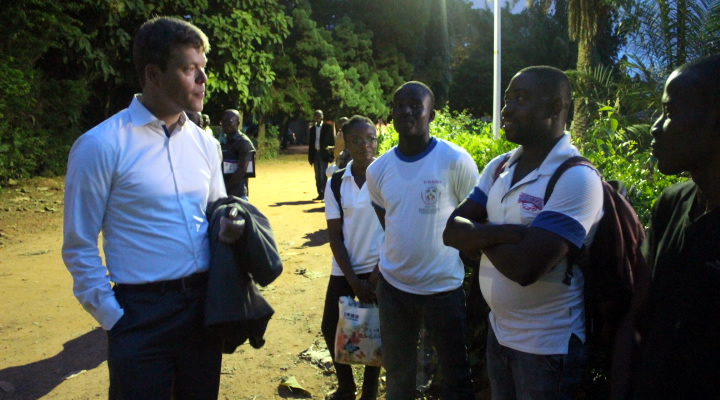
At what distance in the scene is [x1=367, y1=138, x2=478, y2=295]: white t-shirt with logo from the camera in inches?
130

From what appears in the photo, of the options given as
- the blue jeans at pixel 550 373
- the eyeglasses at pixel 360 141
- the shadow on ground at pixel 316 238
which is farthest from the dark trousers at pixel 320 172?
the blue jeans at pixel 550 373

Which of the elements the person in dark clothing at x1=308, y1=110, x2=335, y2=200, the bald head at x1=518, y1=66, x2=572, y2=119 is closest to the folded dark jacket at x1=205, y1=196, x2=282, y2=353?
the bald head at x1=518, y1=66, x2=572, y2=119

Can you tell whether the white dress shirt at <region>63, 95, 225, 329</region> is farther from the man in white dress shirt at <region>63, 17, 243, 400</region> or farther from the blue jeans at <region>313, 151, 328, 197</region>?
the blue jeans at <region>313, 151, 328, 197</region>

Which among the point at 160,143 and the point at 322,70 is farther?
the point at 322,70

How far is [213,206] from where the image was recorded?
110 inches

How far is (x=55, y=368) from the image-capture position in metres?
5.04

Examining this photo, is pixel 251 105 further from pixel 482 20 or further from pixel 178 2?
pixel 482 20

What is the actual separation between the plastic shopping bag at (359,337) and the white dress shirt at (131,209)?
54.6 inches

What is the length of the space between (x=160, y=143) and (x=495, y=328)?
5.41ft

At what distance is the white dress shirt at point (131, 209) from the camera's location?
242cm

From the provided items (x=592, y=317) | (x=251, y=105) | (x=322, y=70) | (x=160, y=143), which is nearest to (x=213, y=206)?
(x=160, y=143)

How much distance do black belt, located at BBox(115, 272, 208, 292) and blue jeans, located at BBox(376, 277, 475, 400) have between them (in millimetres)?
1188

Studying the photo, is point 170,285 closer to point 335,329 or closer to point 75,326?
point 335,329

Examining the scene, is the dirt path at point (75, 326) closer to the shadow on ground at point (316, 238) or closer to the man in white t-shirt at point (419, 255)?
the shadow on ground at point (316, 238)
